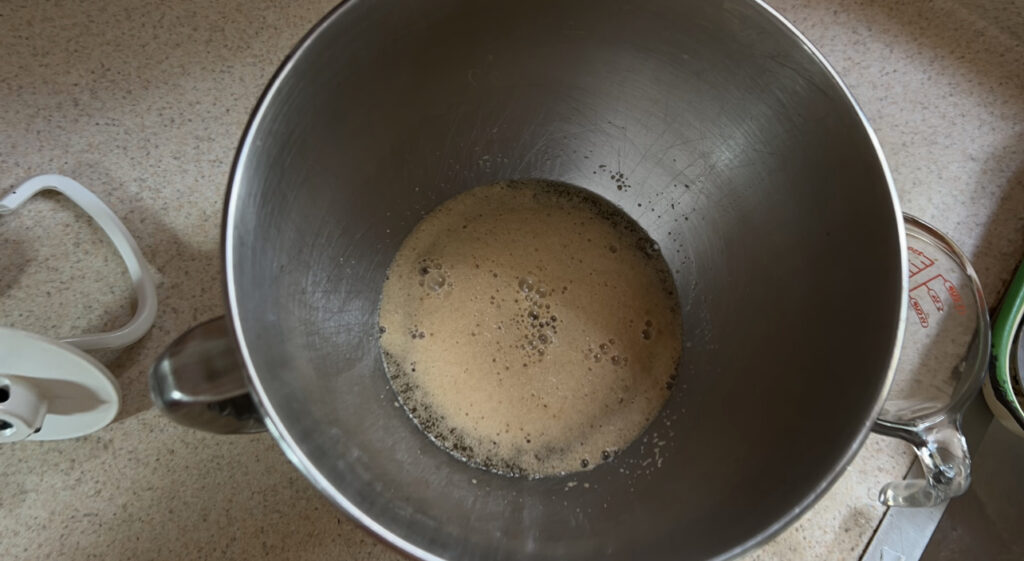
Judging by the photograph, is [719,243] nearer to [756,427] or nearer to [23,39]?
[756,427]

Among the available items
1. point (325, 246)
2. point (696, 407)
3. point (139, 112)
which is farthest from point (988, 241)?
point (139, 112)

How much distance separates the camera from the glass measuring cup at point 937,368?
0.63 meters

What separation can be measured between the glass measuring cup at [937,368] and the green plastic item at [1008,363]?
2 cm

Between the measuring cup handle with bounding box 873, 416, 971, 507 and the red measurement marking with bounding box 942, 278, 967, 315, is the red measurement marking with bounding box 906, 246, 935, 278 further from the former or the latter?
the measuring cup handle with bounding box 873, 416, 971, 507

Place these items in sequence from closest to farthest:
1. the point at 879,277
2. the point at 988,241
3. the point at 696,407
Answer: the point at 879,277 < the point at 696,407 < the point at 988,241

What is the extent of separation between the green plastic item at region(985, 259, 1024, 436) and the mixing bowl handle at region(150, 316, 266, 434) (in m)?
0.72

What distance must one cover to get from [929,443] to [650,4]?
0.47 metres

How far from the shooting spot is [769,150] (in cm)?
61

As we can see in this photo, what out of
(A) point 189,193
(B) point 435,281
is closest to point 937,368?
(B) point 435,281

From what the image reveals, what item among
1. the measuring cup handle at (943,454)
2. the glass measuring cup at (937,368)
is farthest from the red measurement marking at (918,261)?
the measuring cup handle at (943,454)

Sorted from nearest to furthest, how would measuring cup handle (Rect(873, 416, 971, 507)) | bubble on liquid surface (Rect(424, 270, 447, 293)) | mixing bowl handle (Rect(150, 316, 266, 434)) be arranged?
mixing bowl handle (Rect(150, 316, 266, 434)) < measuring cup handle (Rect(873, 416, 971, 507)) < bubble on liquid surface (Rect(424, 270, 447, 293))

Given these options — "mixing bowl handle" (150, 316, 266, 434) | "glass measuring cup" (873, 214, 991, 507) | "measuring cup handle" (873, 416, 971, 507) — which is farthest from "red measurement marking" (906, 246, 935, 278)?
"mixing bowl handle" (150, 316, 266, 434)

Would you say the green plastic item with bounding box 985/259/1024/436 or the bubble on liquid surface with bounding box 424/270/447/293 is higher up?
the green plastic item with bounding box 985/259/1024/436

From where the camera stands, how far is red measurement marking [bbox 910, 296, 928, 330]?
76cm
